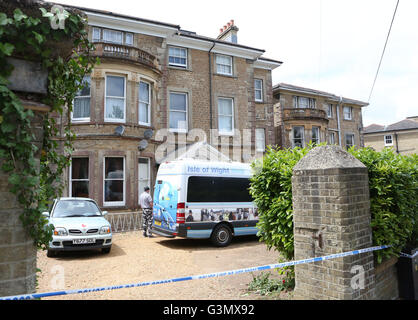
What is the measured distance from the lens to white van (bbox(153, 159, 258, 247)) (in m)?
9.05

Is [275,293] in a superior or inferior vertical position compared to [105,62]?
inferior

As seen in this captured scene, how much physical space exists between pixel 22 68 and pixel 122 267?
5.63m

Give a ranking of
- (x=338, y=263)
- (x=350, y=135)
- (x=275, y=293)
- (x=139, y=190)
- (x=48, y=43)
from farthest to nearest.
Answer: (x=350, y=135) → (x=139, y=190) → (x=275, y=293) → (x=338, y=263) → (x=48, y=43)

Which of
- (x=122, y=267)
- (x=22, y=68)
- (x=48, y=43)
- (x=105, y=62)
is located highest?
(x=105, y=62)

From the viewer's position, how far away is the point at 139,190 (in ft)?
46.9

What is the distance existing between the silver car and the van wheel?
3245mm

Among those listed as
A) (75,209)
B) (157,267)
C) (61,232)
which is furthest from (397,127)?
(61,232)

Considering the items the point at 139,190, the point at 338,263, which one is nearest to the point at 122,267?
the point at 338,263

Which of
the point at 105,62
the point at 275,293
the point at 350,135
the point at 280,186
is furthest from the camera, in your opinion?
the point at 350,135

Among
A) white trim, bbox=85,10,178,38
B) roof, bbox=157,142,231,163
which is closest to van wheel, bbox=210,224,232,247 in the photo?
roof, bbox=157,142,231,163

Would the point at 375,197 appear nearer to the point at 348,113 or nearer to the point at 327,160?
the point at 327,160

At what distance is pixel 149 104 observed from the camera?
14984 mm

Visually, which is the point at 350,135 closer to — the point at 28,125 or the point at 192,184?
the point at 192,184

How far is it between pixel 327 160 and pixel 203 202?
240 inches
